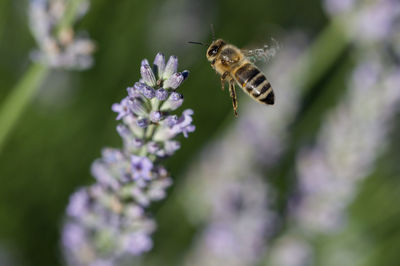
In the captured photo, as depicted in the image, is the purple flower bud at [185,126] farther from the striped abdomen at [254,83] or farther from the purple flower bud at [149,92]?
the striped abdomen at [254,83]

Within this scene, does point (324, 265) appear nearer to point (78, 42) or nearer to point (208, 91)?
point (208, 91)

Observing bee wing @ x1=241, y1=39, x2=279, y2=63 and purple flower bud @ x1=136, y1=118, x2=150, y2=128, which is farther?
bee wing @ x1=241, y1=39, x2=279, y2=63

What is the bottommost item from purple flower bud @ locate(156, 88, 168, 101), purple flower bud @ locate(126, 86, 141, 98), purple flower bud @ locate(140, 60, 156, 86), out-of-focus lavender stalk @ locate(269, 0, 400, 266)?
purple flower bud @ locate(156, 88, 168, 101)

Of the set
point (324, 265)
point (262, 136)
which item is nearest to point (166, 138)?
point (262, 136)

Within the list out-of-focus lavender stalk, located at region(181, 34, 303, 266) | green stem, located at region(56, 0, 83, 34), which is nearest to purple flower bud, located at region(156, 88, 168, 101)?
green stem, located at region(56, 0, 83, 34)

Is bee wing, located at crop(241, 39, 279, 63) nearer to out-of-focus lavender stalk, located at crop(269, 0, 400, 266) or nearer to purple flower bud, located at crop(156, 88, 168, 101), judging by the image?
out-of-focus lavender stalk, located at crop(269, 0, 400, 266)

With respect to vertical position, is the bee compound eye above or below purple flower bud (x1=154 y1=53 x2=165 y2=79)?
above
